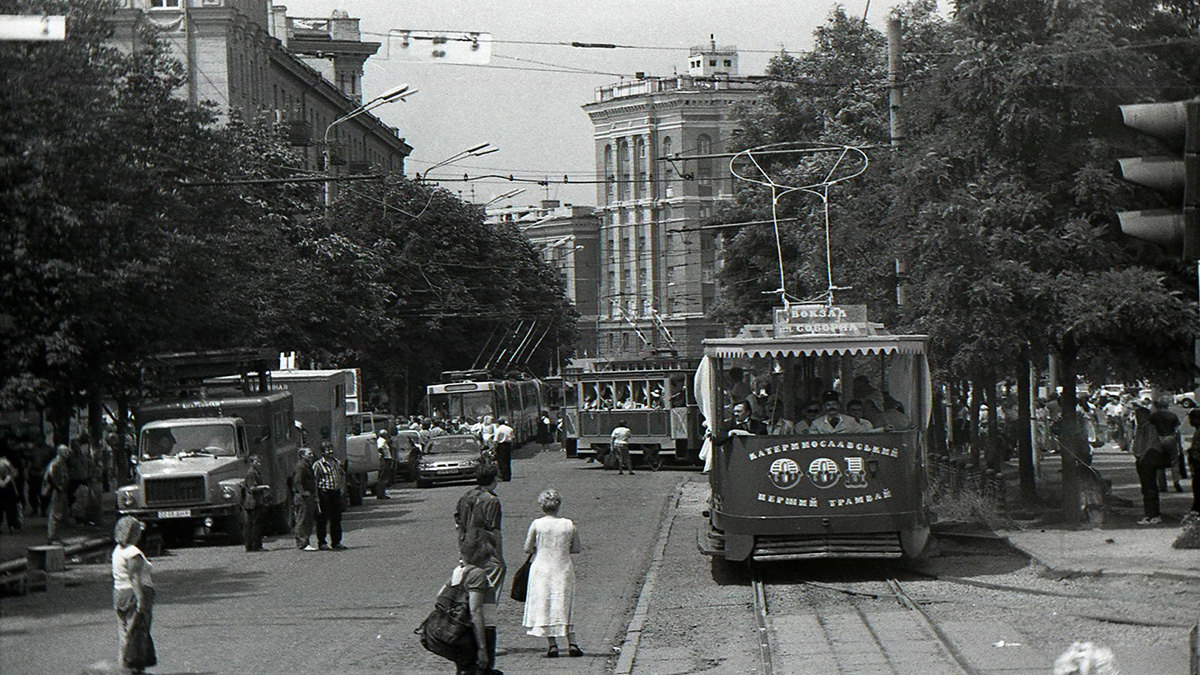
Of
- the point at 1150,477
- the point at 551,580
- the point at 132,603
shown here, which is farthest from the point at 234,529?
the point at 132,603

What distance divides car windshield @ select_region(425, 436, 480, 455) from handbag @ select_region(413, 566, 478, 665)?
3248 cm

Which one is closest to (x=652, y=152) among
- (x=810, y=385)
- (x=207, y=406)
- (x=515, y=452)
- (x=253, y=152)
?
(x=515, y=452)

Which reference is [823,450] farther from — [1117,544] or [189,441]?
[189,441]

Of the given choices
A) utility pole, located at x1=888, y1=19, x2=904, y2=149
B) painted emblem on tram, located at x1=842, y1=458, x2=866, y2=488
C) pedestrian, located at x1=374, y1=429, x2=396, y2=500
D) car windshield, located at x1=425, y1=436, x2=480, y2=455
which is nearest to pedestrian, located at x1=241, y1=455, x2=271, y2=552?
painted emblem on tram, located at x1=842, y1=458, x2=866, y2=488

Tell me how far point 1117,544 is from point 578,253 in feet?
361

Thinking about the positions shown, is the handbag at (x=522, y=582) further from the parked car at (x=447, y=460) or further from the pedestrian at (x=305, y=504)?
the parked car at (x=447, y=460)

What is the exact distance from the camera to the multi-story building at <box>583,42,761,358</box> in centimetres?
10456

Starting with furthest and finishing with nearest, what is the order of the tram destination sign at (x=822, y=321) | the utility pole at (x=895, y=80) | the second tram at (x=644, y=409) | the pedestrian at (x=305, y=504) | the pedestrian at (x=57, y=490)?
the second tram at (x=644, y=409), the utility pole at (x=895, y=80), the pedestrian at (x=57, y=490), the pedestrian at (x=305, y=504), the tram destination sign at (x=822, y=321)

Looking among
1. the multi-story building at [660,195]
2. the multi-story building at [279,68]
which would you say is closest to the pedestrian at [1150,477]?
the multi-story building at [279,68]

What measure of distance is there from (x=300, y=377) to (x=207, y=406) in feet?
26.2

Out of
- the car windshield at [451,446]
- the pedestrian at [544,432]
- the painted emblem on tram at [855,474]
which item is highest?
the painted emblem on tram at [855,474]

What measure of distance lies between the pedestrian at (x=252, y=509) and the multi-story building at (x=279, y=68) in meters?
10.0

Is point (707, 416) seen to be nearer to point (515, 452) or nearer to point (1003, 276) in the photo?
point (1003, 276)

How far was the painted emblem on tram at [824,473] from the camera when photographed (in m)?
18.4
